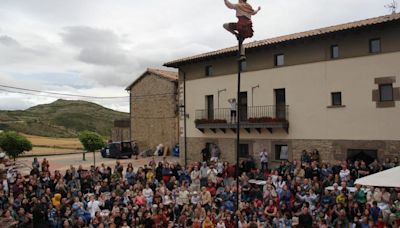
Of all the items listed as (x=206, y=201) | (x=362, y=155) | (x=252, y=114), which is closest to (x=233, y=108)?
(x=252, y=114)

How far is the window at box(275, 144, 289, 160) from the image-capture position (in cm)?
1938

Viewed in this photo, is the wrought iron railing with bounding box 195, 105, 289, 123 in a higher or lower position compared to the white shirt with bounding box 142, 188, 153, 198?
higher

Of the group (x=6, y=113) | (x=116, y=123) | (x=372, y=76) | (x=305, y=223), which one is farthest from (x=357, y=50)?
(x=6, y=113)

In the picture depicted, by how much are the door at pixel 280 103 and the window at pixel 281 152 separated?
1.36 m

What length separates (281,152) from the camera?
64.3 ft

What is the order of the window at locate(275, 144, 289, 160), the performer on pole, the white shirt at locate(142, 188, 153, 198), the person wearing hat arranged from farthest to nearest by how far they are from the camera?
the window at locate(275, 144, 289, 160) → the white shirt at locate(142, 188, 153, 198) → the person wearing hat → the performer on pole

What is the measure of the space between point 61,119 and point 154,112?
80.1 metres

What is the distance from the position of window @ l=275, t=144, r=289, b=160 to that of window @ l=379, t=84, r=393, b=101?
15.9ft

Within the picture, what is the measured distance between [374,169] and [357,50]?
15.8 ft

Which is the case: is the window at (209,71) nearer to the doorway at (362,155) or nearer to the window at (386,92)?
the doorway at (362,155)

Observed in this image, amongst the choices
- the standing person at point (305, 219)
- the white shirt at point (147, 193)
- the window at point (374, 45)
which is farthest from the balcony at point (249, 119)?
the standing person at point (305, 219)

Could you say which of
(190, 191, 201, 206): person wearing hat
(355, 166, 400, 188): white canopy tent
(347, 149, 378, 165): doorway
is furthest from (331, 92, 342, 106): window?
(355, 166, 400, 188): white canopy tent

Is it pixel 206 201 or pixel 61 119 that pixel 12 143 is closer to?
pixel 206 201

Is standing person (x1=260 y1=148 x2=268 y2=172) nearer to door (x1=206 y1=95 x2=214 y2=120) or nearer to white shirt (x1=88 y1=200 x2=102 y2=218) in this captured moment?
door (x1=206 y1=95 x2=214 y2=120)
